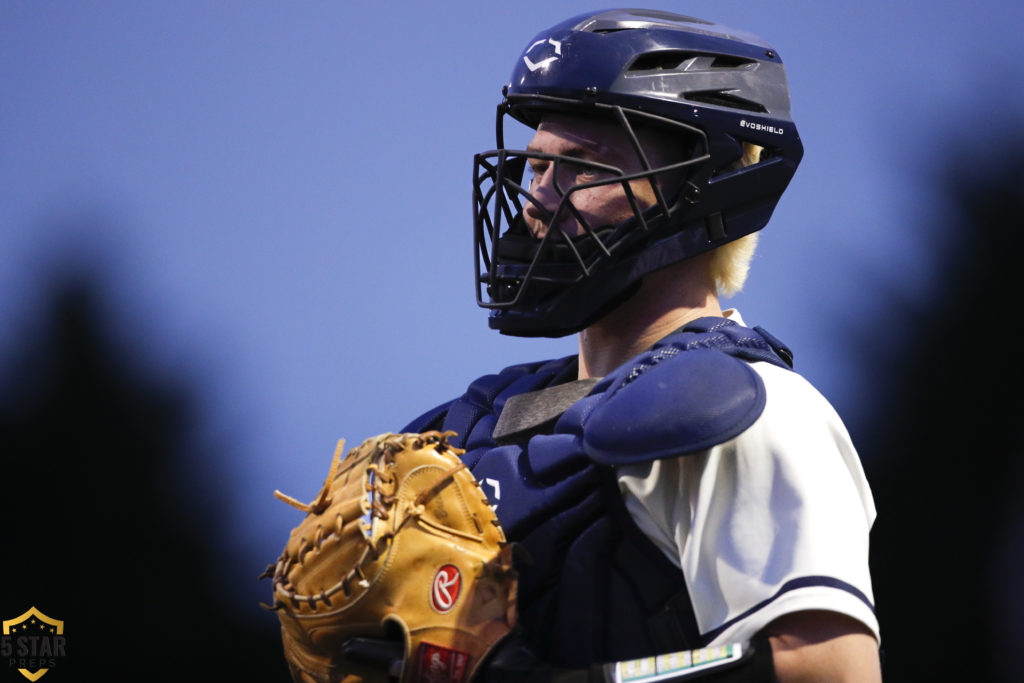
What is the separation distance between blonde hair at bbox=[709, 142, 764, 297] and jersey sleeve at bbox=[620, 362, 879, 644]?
480 millimetres

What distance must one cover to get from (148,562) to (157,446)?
44 centimetres

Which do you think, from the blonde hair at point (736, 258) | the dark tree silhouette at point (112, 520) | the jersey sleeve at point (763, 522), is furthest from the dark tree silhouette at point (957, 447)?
the jersey sleeve at point (763, 522)

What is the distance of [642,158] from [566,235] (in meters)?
0.18

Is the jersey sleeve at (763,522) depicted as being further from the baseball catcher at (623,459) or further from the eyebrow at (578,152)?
the eyebrow at (578,152)

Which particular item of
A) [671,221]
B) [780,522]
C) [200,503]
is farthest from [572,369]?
[200,503]

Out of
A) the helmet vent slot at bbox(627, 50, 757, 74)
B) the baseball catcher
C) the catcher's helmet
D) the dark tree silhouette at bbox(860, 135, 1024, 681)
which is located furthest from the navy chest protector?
the dark tree silhouette at bbox(860, 135, 1024, 681)

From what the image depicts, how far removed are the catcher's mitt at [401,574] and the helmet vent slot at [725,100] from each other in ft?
2.55

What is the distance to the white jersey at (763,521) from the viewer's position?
166cm

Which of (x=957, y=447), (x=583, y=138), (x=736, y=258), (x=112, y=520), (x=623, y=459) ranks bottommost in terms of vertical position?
(x=957, y=447)

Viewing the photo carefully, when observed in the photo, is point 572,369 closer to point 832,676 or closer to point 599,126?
point 599,126

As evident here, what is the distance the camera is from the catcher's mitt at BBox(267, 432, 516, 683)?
179cm

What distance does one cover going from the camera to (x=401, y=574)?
180 cm

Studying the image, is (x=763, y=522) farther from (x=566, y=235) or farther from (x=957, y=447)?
(x=957, y=447)

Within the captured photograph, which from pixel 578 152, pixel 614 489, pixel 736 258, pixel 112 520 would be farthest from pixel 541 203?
pixel 112 520
